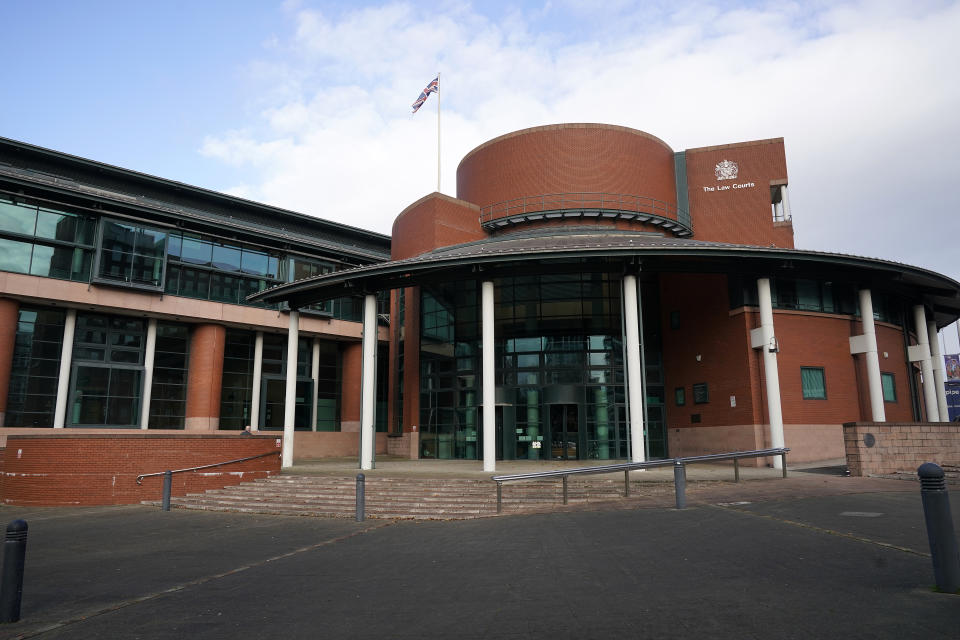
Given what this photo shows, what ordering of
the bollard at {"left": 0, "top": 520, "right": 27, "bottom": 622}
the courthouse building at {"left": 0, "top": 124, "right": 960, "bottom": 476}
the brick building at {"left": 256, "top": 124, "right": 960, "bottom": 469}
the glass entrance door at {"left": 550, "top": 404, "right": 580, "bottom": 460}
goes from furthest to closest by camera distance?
the glass entrance door at {"left": 550, "top": 404, "right": 580, "bottom": 460}, the courthouse building at {"left": 0, "top": 124, "right": 960, "bottom": 476}, the brick building at {"left": 256, "top": 124, "right": 960, "bottom": 469}, the bollard at {"left": 0, "top": 520, "right": 27, "bottom": 622}

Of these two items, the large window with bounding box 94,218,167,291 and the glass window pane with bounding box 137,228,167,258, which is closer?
the large window with bounding box 94,218,167,291

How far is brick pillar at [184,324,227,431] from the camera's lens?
30672 mm

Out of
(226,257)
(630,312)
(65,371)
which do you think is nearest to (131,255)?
(226,257)

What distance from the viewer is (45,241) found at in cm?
2666

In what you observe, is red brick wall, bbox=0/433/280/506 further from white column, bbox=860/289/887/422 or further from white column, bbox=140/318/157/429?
white column, bbox=860/289/887/422

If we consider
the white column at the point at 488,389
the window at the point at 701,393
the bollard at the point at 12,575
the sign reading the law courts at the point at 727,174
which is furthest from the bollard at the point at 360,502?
the sign reading the law courts at the point at 727,174

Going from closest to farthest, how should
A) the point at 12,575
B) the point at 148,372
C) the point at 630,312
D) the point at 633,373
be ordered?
the point at 12,575
the point at 633,373
the point at 630,312
the point at 148,372

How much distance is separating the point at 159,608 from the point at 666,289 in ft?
75.3

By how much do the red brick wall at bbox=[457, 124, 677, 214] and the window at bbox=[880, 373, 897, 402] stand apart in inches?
458

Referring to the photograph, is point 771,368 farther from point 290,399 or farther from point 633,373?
point 290,399

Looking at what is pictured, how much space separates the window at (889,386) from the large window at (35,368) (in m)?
32.8

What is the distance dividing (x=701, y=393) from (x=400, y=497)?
44.7 ft

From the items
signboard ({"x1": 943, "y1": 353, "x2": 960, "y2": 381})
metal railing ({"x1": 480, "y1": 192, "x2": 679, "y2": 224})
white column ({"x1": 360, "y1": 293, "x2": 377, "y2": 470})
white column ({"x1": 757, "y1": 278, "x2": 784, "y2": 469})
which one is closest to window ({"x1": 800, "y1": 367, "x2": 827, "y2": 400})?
white column ({"x1": 757, "y1": 278, "x2": 784, "y2": 469})

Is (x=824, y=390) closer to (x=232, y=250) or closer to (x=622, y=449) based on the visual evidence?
(x=622, y=449)
